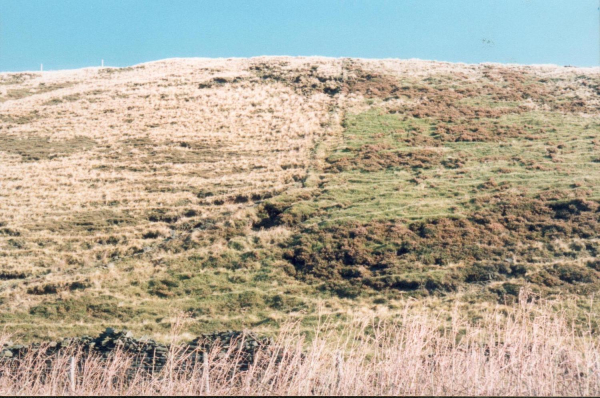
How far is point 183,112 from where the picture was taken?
44.3m

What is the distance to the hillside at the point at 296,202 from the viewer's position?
17.5 m

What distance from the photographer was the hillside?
17531 millimetres

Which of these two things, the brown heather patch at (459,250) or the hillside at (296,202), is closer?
the hillside at (296,202)

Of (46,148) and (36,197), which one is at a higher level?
(46,148)

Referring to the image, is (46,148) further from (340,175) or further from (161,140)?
(340,175)

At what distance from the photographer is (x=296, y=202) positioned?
995 inches

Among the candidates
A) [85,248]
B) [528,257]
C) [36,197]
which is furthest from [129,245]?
[528,257]

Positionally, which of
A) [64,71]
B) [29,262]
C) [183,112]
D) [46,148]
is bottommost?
[29,262]

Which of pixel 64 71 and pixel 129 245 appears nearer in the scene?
pixel 129 245

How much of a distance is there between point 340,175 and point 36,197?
60.4 ft

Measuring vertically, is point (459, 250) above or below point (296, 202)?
below

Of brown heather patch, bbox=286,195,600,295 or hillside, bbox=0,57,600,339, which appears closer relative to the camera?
hillside, bbox=0,57,600,339

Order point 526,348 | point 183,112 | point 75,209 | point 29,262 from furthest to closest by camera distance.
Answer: point 183,112 < point 75,209 < point 29,262 < point 526,348

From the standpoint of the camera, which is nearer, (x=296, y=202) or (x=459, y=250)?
(x=459, y=250)
